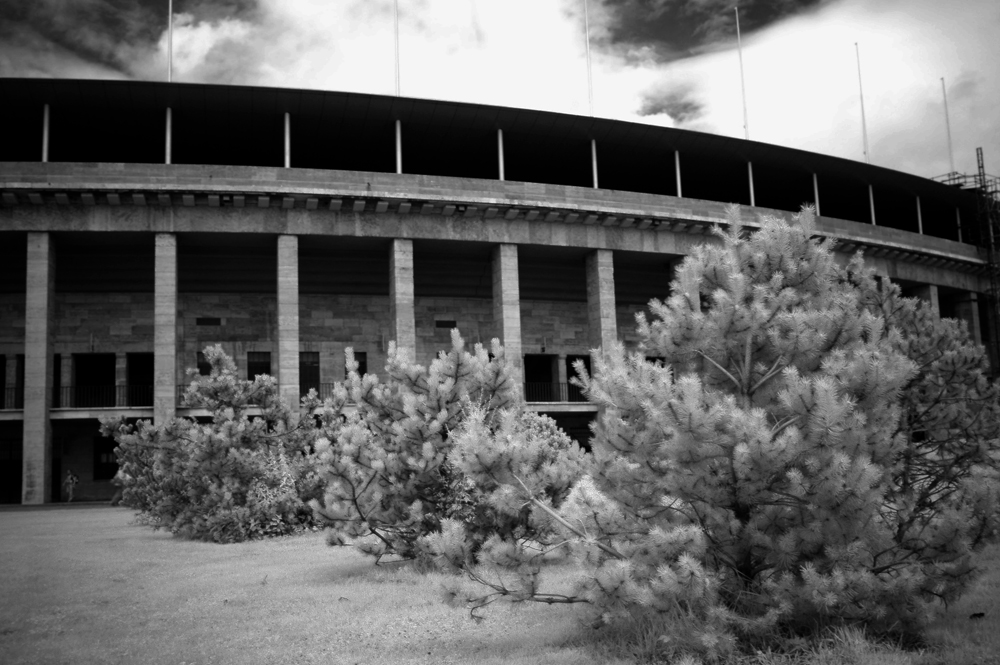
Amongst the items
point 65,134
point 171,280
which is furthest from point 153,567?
point 65,134

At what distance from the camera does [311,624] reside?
7652 millimetres

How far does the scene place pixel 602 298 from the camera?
96.9 feet

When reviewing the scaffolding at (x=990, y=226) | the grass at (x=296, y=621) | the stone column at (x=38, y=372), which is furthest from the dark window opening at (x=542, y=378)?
the grass at (x=296, y=621)

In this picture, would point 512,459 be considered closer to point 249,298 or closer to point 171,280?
point 171,280

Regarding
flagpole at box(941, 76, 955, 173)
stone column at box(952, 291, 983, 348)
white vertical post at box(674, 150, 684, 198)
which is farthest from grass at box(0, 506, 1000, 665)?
flagpole at box(941, 76, 955, 173)

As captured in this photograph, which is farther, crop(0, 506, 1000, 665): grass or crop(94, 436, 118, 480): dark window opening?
crop(94, 436, 118, 480): dark window opening

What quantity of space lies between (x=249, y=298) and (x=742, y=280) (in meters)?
28.1

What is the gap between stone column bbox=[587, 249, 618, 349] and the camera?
2938 centimetres

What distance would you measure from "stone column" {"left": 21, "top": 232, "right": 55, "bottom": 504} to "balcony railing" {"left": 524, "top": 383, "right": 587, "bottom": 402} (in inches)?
668

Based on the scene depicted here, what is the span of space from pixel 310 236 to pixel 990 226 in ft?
107

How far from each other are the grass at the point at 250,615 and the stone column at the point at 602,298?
17.9 meters

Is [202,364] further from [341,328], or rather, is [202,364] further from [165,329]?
[165,329]

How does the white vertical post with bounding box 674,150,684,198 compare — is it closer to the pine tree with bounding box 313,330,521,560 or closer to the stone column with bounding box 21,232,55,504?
the stone column with bounding box 21,232,55,504

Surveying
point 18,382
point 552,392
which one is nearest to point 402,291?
point 552,392
